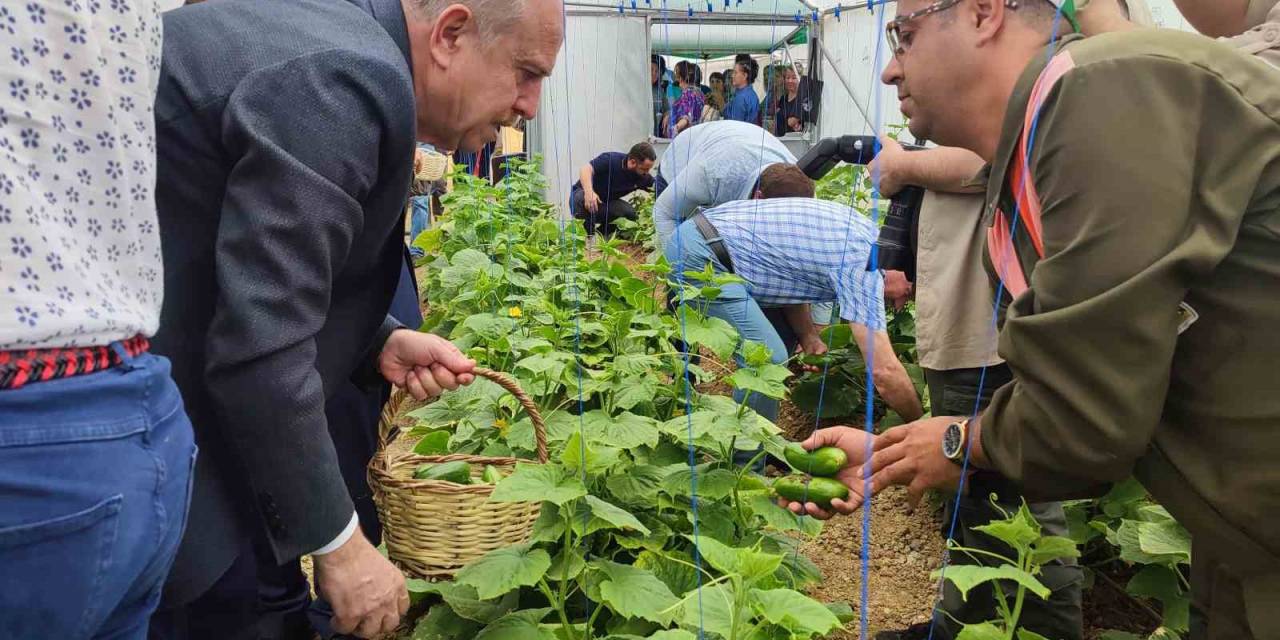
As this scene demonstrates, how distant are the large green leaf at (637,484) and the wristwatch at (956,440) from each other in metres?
0.69

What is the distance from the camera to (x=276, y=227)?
1.16m

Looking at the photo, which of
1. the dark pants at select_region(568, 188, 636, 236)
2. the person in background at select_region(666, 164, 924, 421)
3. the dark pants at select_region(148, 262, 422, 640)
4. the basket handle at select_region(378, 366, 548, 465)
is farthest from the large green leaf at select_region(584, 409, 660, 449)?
the dark pants at select_region(568, 188, 636, 236)

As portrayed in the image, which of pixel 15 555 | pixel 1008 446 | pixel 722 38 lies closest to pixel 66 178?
pixel 15 555

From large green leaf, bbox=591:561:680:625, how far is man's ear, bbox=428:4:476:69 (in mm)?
967

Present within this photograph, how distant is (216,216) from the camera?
4.11 ft

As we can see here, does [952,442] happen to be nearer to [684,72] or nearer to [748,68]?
[748,68]

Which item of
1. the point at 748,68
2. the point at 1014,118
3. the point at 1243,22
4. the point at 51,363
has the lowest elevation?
the point at 748,68

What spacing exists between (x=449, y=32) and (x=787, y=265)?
2049mm

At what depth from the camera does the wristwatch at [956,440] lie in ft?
4.83

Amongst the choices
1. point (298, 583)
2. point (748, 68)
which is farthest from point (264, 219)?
point (748, 68)

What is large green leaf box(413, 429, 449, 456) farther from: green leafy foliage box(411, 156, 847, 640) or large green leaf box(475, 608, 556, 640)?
large green leaf box(475, 608, 556, 640)

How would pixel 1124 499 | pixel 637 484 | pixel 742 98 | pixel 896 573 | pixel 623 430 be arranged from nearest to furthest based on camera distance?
pixel 637 484, pixel 623 430, pixel 1124 499, pixel 896 573, pixel 742 98

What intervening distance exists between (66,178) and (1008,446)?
1224 mm

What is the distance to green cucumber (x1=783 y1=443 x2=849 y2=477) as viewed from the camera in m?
1.88
